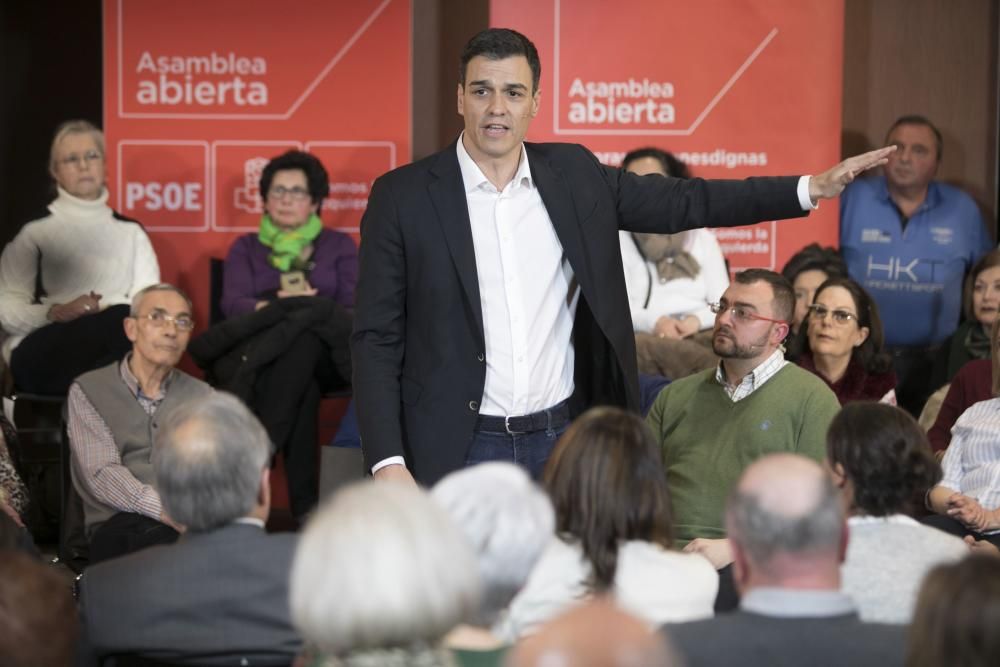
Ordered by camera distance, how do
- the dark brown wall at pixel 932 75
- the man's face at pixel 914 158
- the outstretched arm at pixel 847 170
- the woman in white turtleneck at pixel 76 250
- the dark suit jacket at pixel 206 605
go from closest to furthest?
the dark suit jacket at pixel 206 605 → the outstretched arm at pixel 847 170 → the woman in white turtleneck at pixel 76 250 → the man's face at pixel 914 158 → the dark brown wall at pixel 932 75

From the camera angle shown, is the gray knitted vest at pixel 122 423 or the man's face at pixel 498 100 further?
the gray knitted vest at pixel 122 423

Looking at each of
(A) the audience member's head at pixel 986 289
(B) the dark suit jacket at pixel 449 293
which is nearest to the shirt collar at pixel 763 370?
(B) the dark suit jacket at pixel 449 293

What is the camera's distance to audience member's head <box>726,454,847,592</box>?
2162 millimetres

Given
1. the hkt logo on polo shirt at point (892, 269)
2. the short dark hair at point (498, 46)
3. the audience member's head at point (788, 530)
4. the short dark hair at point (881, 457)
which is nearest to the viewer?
the audience member's head at point (788, 530)

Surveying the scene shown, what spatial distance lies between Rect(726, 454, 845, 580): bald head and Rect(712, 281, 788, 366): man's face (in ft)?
6.19

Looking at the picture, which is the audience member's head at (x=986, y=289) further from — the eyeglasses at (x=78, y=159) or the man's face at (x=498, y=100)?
the eyeglasses at (x=78, y=159)

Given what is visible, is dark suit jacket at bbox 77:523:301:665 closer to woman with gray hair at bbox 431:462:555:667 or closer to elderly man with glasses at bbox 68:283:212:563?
woman with gray hair at bbox 431:462:555:667

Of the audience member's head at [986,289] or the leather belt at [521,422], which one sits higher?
the audience member's head at [986,289]

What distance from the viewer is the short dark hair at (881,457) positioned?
285 centimetres

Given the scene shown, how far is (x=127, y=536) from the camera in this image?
4.52 metres

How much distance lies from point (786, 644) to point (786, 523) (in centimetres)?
18

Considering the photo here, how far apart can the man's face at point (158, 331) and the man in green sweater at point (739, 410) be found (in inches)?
68.6

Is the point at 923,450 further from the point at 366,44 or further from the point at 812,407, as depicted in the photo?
the point at 366,44

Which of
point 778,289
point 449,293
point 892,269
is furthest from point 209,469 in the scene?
point 892,269
